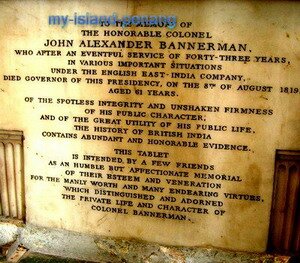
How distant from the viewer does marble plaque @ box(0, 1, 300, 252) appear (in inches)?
84.3

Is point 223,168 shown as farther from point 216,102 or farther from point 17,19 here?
point 17,19

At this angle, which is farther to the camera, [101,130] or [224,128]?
[101,130]

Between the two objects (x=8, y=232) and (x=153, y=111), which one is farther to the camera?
(x=8, y=232)

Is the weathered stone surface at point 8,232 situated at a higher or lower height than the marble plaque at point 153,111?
lower

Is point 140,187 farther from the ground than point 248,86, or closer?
closer

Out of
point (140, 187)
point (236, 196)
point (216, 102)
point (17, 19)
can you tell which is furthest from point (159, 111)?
point (17, 19)

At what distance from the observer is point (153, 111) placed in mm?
2309

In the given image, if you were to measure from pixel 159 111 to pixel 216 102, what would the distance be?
408 mm

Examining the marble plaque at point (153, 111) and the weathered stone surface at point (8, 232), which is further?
the weathered stone surface at point (8, 232)

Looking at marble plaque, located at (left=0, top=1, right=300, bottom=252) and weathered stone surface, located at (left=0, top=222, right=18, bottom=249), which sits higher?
marble plaque, located at (left=0, top=1, right=300, bottom=252)

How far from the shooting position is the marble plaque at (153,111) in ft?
7.02

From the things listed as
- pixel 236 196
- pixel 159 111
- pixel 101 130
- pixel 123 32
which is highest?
pixel 123 32

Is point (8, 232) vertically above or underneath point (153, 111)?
underneath

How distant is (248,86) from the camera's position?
2160 mm
